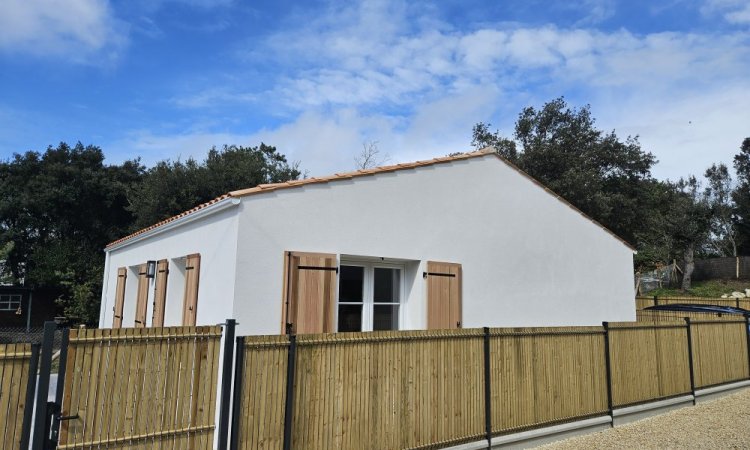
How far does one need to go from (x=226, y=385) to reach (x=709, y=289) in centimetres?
3190

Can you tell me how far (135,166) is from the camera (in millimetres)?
27250

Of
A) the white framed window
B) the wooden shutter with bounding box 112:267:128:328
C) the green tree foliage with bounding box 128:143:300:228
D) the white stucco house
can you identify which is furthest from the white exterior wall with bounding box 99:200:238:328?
the green tree foliage with bounding box 128:143:300:228

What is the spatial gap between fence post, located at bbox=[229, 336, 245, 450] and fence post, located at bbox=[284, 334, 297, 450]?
1.44 ft

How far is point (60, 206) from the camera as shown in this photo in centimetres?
2489

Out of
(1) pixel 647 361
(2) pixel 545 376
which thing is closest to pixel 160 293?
(2) pixel 545 376

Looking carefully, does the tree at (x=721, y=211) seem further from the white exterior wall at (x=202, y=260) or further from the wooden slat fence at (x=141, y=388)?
the wooden slat fence at (x=141, y=388)

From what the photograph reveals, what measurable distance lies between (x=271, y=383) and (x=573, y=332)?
4530mm

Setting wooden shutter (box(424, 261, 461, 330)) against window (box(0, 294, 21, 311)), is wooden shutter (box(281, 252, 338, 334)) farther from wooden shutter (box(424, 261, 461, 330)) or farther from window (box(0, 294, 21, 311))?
window (box(0, 294, 21, 311))

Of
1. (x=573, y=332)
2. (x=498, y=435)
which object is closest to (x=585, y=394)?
(x=573, y=332)

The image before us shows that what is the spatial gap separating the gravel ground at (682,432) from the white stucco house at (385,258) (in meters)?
2.68

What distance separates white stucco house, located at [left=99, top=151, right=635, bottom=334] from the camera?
6.90 metres

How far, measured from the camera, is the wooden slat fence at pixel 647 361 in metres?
7.63

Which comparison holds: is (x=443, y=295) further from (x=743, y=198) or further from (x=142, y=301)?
(x=743, y=198)

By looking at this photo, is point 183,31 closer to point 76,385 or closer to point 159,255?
point 159,255
